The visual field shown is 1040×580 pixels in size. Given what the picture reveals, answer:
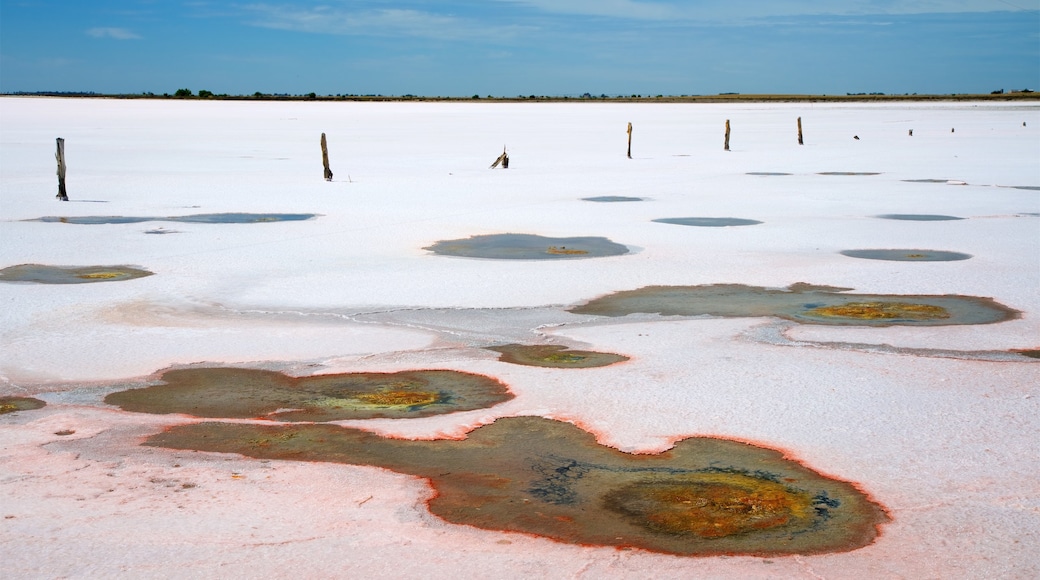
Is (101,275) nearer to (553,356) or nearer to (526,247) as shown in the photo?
(526,247)

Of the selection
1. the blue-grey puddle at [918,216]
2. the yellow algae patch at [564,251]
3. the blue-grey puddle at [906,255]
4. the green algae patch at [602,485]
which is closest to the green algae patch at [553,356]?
the green algae patch at [602,485]

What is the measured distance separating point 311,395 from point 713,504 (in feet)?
9.97

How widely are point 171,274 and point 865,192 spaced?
15.3 metres

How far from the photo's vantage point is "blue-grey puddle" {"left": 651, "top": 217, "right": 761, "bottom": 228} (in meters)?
17.1

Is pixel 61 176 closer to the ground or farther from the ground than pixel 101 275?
farther from the ground

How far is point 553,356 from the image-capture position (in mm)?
8367

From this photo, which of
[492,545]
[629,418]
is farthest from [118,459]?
[629,418]

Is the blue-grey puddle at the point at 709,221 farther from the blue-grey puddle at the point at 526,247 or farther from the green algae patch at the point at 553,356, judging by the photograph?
the green algae patch at the point at 553,356

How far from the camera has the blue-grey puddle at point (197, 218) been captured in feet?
57.6

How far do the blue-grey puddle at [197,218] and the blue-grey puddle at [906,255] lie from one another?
8718 millimetres

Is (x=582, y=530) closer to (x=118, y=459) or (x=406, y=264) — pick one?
(x=118, y=459)

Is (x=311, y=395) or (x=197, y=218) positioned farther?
(x=197, y=218)

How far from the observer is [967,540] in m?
4.89

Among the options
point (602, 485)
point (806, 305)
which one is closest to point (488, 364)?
point (602, 485)
